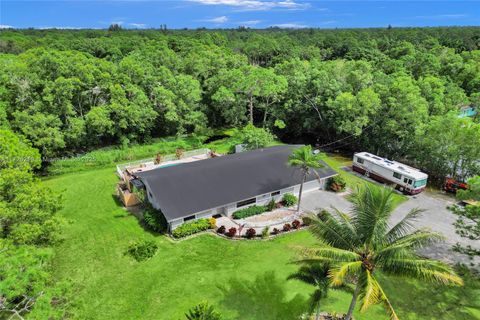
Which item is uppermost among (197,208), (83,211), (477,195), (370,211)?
(370,211)

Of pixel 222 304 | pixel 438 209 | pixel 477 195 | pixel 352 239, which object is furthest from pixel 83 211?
pixel 438 209

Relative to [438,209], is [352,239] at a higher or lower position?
higher

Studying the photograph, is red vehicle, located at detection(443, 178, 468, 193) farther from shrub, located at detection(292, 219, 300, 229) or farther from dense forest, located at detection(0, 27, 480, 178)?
shrub, located at detection(292, 219, 300, 229)

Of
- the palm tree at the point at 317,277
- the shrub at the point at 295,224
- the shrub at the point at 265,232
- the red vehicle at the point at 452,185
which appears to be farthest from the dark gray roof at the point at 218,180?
the palm tree at the point at 317,277

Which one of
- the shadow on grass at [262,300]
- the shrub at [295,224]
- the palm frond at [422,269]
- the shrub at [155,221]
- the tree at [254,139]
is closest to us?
the palm frond at [422,269]

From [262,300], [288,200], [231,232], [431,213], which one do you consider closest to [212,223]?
[231,232]

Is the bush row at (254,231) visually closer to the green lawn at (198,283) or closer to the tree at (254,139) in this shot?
the green lawn at (198,283)

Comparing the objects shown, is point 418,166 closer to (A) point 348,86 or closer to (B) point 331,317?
(A) point 348,86
